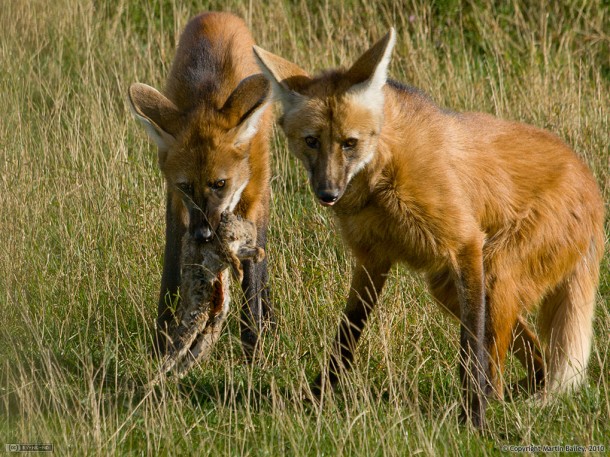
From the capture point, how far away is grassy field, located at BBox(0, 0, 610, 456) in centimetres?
355

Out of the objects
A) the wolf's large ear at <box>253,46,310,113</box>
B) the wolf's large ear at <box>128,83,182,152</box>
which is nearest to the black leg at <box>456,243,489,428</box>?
the wolf's large ear at <box>253,46,310,113</box>

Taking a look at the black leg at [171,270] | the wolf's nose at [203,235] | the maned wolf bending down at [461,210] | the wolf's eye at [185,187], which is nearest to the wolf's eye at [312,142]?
the maned wolf bending down at [461,210]

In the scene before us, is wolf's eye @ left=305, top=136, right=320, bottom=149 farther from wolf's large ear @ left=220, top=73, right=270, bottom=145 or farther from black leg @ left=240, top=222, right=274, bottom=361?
black leg @ left=240, top=222, right=274, bottom=361

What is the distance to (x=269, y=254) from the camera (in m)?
5.52

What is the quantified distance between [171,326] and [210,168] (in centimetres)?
84

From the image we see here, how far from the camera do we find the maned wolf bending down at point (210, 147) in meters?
4.42

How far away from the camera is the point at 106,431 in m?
3.43

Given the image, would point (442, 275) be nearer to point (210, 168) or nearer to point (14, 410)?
point (210, 168)

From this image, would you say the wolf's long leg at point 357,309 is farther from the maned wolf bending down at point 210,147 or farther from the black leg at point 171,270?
the black leg at point 171,270

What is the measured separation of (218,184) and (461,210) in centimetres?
127

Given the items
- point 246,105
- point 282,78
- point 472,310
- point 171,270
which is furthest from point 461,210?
point 171,270

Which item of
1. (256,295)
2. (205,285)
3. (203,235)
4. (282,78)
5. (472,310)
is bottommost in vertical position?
(256,295)

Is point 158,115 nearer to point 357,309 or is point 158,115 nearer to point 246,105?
point 246,105

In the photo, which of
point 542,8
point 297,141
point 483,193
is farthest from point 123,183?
point 542,8
